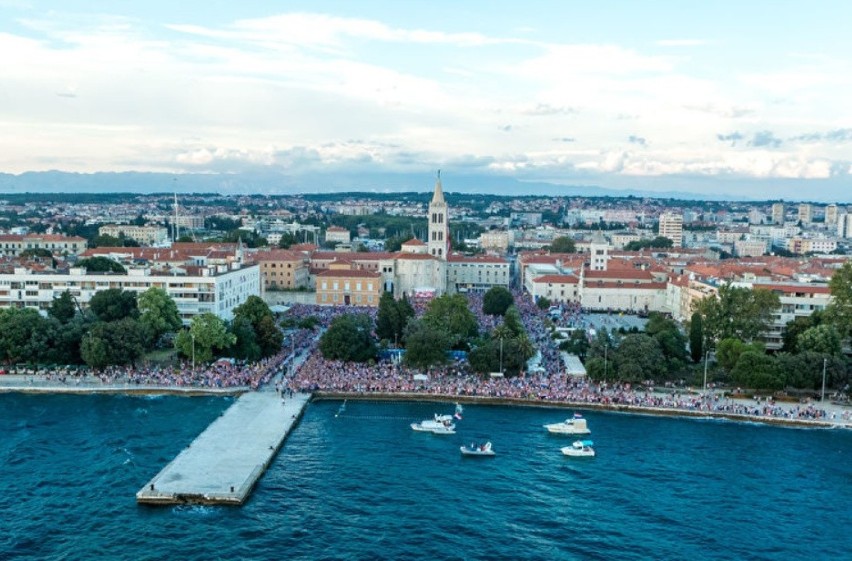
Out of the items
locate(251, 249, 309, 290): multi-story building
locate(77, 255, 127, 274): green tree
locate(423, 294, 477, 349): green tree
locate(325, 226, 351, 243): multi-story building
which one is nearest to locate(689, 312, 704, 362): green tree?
locate(423, 294, 477, 349): green tree

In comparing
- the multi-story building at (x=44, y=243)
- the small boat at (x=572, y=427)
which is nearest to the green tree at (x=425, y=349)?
the small boat at (x=572, y=427)

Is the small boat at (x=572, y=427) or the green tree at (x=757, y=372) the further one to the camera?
the green tree at (x=757, y=372)

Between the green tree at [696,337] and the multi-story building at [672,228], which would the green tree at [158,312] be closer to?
the green tree at [696,337]

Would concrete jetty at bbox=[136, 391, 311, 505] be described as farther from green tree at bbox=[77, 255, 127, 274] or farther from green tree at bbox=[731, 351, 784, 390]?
green tree at bbox=[77, 255, 127, 274]

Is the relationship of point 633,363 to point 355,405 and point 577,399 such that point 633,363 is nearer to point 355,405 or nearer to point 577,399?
point 577,399

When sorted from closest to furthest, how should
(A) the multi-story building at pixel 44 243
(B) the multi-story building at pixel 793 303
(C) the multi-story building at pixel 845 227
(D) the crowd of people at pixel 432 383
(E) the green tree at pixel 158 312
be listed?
1. (D) the crowd of people at pixel 432 383
2. (E) the green tree at pixel 158 312
3. (B) the multi-story building at pixel 793 303
4. (A) the multi-story building at pixel 44 243
5. (C) the multi-story building at pixel 845 227

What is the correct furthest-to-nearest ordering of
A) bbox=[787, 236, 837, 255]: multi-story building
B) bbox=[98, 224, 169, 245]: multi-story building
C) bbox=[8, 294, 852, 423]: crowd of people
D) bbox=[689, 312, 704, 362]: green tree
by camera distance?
bbox=[787, 236, 837, 255]: multi-story building → bbox=[98, 224, 169, 245]: multi-story building → bbox=[689, 312, 704, 362]: green tree → bbox=[8, 294, 852, 423]: crowd of people
